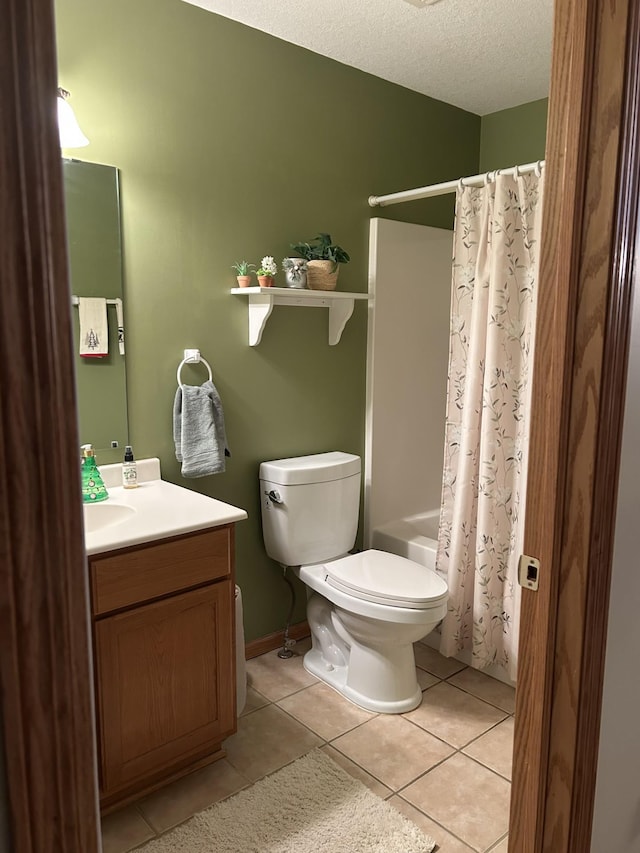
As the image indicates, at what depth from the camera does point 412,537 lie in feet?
10.1

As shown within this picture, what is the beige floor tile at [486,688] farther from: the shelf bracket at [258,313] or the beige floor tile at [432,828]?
the shelf bracket at [258,313]

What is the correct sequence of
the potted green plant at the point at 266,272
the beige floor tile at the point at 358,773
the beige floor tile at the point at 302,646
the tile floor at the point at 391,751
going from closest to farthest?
1. the tile floor at the point at 391,751
2. the beige floor tile at the point at 358,773
3. the potted green plant at the point at 266,272
4. the beige floor tile at the point at 302,646

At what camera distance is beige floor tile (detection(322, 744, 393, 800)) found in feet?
6.63

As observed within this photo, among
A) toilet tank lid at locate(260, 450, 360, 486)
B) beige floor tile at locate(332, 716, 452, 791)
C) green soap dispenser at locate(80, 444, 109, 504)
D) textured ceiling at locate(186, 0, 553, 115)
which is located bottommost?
beige floor tile at locate(332, 716, 452, 791)

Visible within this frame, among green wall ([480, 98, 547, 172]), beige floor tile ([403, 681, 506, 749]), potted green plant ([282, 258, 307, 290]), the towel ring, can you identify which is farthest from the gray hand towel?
green wall ([480, 98, 547, 172])

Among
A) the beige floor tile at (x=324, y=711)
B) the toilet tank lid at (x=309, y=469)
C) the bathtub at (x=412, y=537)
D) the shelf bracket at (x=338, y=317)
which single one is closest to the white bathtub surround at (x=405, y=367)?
the bathtub at (x=412, y=537)

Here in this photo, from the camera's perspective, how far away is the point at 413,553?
2992mm

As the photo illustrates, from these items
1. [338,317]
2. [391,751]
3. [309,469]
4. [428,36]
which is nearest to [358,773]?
[391,751]

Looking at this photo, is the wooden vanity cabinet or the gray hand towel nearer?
the wooden vanity cabinet

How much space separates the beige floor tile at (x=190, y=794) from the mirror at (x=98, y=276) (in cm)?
106

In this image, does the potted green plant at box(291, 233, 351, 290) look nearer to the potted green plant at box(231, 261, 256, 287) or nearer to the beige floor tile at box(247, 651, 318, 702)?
the potted green plant at box(231, 261, 256, 287)

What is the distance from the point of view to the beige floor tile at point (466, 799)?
6.13 feet

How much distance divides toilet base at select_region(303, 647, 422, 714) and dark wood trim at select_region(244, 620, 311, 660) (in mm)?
159

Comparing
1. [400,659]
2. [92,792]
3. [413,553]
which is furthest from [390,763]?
[92,792]
